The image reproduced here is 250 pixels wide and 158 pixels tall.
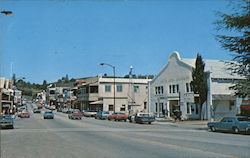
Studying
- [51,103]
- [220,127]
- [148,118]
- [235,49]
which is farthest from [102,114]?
[51,103]

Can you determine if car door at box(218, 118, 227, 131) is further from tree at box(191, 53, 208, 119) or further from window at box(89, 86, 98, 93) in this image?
window at box(89, 86, 98, 93)

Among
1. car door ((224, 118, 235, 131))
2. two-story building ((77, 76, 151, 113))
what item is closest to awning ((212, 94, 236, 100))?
car door ((224, 118, 235, 131))

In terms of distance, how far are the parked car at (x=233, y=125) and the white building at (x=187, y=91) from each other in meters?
15.0

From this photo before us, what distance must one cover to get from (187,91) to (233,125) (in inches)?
1015

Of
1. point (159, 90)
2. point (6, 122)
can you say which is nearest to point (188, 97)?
point (159, 90)

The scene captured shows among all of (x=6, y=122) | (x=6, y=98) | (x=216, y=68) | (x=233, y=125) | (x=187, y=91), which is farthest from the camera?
(x=6, y=98)

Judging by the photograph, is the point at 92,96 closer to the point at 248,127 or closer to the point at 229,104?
the point at 229,104

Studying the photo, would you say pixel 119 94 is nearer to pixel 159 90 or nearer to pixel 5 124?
pixel 159 90

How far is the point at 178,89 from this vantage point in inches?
2365

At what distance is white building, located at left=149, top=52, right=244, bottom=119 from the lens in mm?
52906

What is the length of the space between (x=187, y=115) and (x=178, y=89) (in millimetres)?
4828

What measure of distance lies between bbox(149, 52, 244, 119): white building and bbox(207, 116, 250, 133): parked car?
1502 cm

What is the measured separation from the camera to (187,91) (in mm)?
57562

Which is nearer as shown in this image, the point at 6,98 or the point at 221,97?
the point at 221,97
